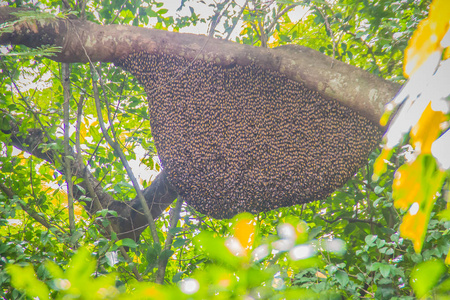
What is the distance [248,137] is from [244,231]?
1.74m

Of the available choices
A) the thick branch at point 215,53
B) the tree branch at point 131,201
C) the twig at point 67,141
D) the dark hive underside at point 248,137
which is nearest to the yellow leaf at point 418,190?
the dark hive underside at point 248,137

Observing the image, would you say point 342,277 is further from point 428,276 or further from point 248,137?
point 428,276

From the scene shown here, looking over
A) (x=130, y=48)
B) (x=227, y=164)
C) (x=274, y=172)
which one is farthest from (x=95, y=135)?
(x=274, y=172)

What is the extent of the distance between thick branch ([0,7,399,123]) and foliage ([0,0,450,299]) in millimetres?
171

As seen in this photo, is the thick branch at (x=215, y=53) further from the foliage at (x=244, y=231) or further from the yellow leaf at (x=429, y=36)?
the yellow leaf at (x=429, y=36)

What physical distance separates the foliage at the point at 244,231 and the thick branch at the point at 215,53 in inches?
6.7

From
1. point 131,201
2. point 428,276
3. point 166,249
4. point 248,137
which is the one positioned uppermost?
point 428,276

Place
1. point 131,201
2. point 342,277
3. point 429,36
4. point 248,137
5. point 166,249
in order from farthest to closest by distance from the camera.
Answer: point 131,201 → point 248,137 → point 166,249 → point 342,277 → point 429,36

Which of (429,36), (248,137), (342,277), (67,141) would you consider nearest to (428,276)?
(429,36)

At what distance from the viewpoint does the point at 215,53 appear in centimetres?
215

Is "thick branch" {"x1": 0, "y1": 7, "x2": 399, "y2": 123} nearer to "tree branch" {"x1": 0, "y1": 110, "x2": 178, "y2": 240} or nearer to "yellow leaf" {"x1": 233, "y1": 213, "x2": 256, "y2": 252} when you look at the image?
"tree branch" {"x1": 0, "y1": 110, "x2": 178, "y2": 240}

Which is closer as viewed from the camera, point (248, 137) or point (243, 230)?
point (243, 230)

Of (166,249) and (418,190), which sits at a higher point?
(418,190)

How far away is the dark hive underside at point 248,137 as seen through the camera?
6.90ft
